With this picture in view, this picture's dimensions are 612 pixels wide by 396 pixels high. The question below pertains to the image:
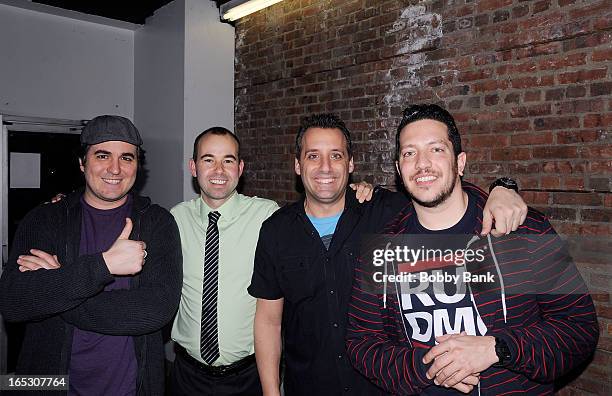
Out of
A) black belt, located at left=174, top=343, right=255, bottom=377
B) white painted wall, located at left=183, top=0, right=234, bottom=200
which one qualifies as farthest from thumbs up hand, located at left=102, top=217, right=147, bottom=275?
white painted wall, located at left=183, top=0, right=234, bottom=200

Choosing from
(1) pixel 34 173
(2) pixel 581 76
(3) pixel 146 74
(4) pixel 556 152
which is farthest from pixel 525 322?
(1) pixel 34 173

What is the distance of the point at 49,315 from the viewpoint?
1.97 meters

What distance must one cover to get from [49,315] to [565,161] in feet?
9.14

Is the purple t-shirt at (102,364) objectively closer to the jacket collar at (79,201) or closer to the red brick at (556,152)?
the jacket collar at (79,201)

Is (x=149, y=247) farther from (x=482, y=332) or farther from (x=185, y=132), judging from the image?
(x=185, y=132)

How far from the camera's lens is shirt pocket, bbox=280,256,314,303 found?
7.20 feet

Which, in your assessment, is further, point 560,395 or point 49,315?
point 560,395

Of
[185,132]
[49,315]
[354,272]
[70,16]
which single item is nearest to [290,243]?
[354,272]

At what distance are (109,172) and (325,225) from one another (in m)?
1.09

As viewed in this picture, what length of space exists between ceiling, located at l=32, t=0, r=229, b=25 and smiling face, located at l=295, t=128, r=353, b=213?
10.5 ft

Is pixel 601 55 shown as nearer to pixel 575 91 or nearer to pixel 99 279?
pixel 575 91

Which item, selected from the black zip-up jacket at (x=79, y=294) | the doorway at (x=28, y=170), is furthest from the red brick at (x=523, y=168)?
the doorway at (x=28, y=170)

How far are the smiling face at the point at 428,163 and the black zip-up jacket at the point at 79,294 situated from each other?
1204mm

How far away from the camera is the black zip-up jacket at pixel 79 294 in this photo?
1945 mm
